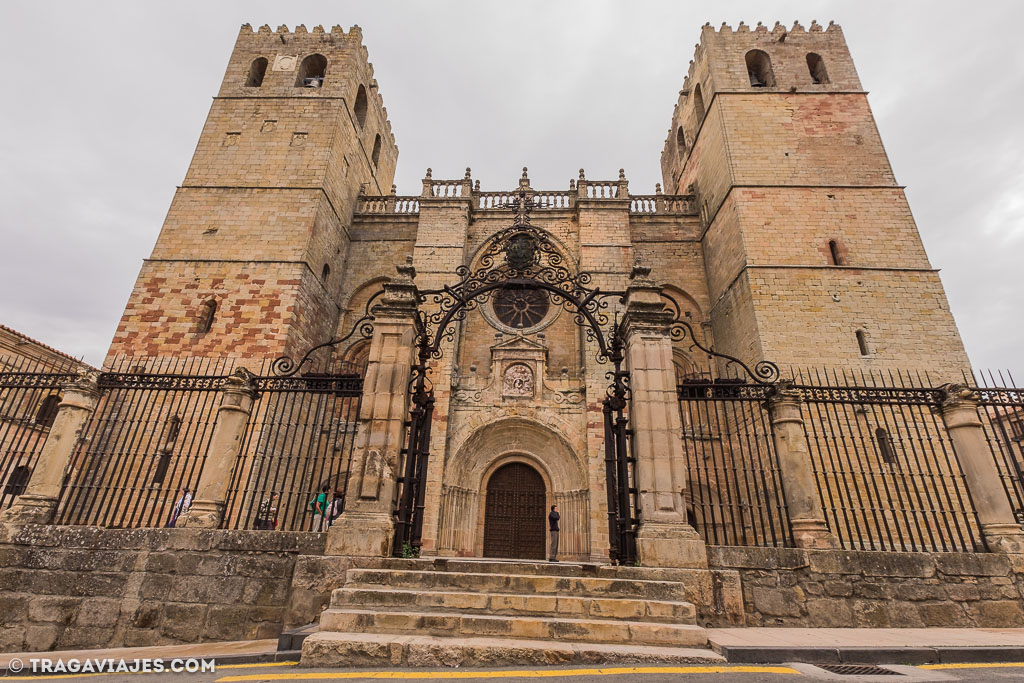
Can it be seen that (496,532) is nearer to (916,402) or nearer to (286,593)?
(286,593)

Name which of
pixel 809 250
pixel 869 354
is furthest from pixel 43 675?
pixel 809 250

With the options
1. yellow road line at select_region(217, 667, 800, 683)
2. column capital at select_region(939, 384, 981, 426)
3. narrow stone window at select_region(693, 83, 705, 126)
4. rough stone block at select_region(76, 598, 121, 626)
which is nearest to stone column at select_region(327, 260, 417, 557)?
yellow road line at select_region(217, 667, 800, 683)

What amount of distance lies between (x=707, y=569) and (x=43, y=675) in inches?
216

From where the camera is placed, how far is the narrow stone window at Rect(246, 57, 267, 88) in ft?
54.8

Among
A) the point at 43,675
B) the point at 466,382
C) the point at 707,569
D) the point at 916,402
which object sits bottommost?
the point at 43,675

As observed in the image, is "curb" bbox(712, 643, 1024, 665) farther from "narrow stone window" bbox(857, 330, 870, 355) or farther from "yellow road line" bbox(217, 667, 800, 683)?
"narrow stone window" bbox(857, 330, 870, 355)

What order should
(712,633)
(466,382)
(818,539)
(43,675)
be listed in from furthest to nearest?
(466,382) → (818,539) → (712,633) → (43,675)

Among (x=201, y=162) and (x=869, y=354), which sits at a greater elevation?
(x=201, y=162)

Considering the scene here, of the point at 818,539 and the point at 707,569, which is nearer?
the point at 707,569

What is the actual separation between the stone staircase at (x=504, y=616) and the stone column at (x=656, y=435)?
247mm

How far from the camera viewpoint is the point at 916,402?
5.81m

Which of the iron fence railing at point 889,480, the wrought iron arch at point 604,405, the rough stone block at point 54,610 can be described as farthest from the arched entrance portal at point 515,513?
the rough stone block at point 54,610

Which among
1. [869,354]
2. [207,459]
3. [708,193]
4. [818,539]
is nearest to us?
[818,539]

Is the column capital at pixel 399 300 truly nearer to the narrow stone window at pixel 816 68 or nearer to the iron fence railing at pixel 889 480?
the iron fence railing at pixel 889 480
